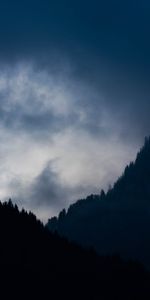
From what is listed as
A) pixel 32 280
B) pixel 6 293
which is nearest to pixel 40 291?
pixel 32 280

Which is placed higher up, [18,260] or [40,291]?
[18,260]

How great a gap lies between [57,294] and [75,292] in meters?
10.8

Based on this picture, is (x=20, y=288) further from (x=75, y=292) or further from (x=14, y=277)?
(x=75, y=292)

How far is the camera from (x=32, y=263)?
19812cm

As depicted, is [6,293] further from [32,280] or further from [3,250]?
[3,250]

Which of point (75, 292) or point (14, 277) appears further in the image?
point (75, 292)

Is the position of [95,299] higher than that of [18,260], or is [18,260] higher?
[18,260]

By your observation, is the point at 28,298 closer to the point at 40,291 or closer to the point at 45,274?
the point at 40,291

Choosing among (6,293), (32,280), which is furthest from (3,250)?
(6,293)

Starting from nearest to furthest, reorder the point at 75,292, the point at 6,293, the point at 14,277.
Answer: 1. the point at 6,293
2. the point at 14,277
3. the point at 75,292

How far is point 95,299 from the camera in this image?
191250 millimetres

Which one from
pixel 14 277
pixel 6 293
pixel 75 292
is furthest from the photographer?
pixel 75 292

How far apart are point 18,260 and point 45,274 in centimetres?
1024

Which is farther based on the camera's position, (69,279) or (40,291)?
(69,279)
